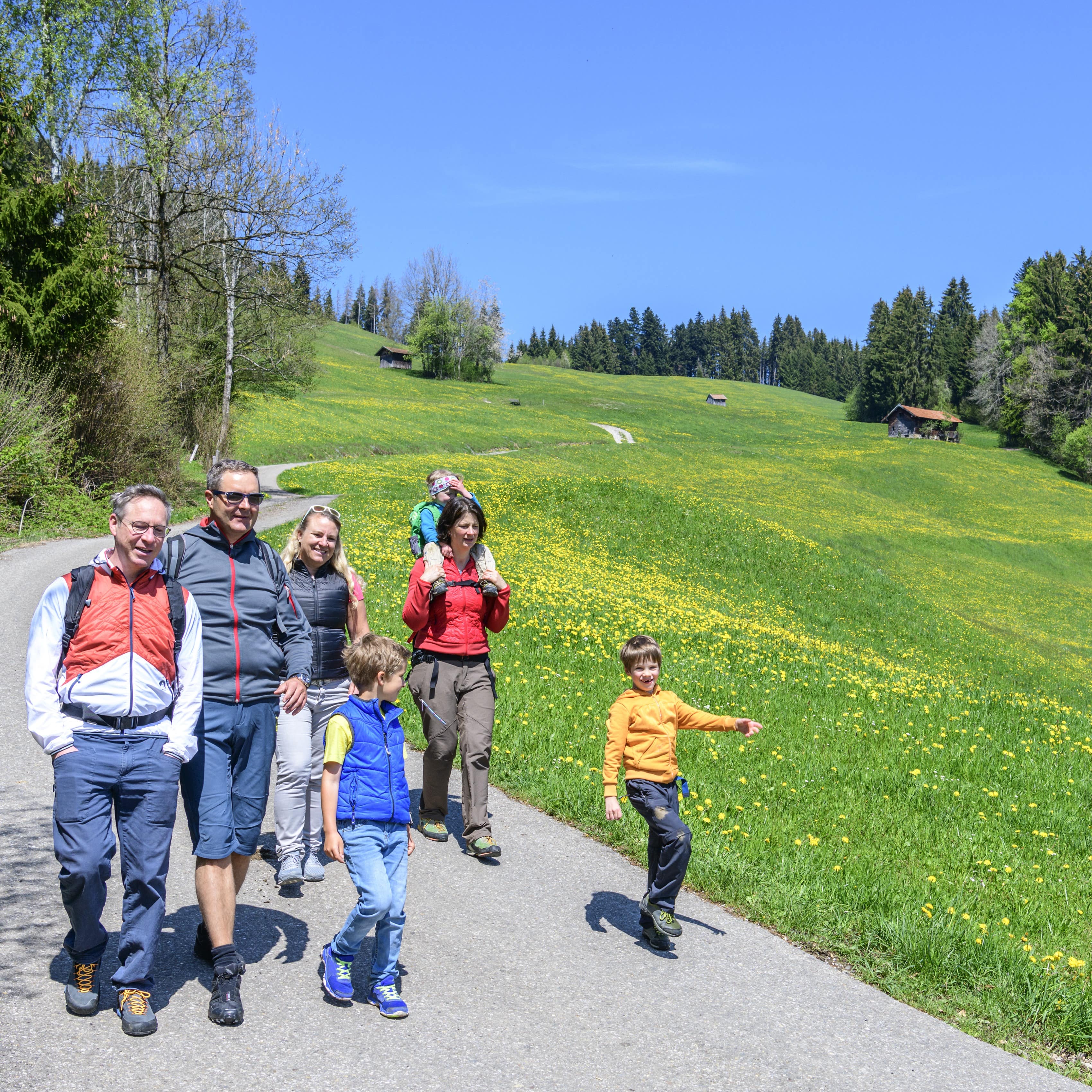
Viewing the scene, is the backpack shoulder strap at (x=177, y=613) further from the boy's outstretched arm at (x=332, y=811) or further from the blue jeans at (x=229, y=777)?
the boy's outstretched arm at (x=332, y=811)

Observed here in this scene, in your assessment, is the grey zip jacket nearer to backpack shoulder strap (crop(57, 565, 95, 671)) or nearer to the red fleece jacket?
backpack shoulder strap (crop(57, 565, 95, 671))

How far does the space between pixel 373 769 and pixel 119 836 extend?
3.77 ft

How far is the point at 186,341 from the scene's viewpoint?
32.7 meters

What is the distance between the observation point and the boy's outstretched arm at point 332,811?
431cm

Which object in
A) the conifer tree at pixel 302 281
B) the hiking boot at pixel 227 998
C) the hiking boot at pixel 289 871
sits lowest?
the hiking boot at pixel 289 871

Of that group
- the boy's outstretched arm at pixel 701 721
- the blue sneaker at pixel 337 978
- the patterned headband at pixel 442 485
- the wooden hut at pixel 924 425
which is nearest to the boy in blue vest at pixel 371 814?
the blue sneaker at pixel 337 978

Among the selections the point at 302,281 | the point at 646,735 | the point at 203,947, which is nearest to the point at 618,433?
the point at 302,281

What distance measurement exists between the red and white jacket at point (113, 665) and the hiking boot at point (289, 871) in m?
1.74

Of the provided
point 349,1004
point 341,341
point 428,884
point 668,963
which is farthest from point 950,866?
point 341,341

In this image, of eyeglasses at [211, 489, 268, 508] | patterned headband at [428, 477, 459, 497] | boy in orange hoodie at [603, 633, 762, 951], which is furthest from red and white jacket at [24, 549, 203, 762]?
patterned headband at [428, 477, 459, 497]

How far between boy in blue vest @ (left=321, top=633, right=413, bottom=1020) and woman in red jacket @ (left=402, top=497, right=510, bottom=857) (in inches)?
76.5

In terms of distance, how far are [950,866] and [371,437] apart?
4653cm

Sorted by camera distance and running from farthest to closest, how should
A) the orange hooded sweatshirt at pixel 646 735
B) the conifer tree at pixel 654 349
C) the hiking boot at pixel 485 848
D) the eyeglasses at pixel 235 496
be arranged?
the conifer tree at pixel 654 349
the hiking boot at pixel 485 848
the orange hooded sweatshirt at pixel 646 735
the eyeglasses at pixel 235 496

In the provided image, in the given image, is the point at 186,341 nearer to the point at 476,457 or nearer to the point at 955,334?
the point at 476,457
